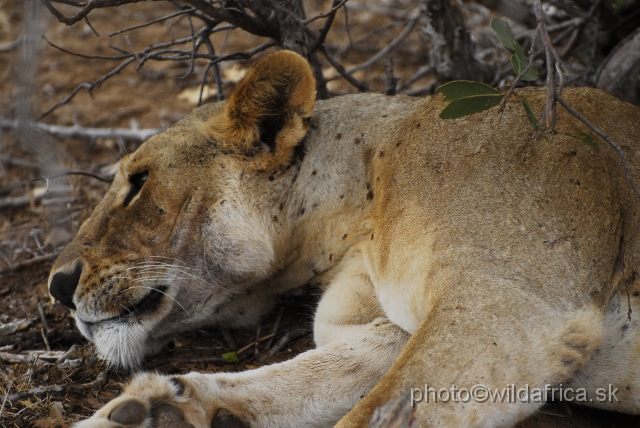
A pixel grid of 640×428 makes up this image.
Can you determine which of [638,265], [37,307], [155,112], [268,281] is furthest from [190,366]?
[155,112]

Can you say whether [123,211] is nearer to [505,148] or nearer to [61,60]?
[505,148]

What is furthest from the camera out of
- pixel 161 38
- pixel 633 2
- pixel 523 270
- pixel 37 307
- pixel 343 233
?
pixel 161 38

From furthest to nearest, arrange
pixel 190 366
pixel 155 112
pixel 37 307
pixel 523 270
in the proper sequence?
pixel 155 112, pixel 37 307, pixel 190 366, pixel 523 270

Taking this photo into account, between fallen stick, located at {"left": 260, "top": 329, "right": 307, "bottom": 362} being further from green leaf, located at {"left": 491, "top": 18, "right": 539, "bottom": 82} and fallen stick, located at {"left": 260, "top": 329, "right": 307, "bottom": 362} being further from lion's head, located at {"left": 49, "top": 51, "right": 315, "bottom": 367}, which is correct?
green leaf, located at {"left": 491, "top": 18, "right": 539, "bottom": 82}

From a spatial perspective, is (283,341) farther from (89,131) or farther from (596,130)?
(89,131)

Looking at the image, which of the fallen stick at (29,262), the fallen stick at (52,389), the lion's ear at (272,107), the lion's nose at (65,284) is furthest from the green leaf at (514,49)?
the fallen stick at (29,262)

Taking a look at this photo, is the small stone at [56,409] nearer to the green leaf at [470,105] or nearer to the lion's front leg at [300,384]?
the lion's front leg at [300,384]

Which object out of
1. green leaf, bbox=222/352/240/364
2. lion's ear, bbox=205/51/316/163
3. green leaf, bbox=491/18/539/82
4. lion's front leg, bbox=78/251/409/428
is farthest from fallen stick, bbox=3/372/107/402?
green leaf, bbox=491/18/539/82

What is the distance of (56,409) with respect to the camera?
2.73 m

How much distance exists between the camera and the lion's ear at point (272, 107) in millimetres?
2795

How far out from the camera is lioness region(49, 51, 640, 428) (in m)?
2.17

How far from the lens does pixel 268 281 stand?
3.11 metres

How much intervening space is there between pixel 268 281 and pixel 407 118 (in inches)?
35.6

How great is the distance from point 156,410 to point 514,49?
5.43ft
